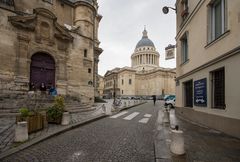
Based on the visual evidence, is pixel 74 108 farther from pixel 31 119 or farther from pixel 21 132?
pixel 21 132

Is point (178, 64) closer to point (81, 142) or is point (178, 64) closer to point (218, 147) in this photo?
point (218, 147)

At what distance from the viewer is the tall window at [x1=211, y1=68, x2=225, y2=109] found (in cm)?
676

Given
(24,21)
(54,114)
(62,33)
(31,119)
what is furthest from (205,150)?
(62,33)

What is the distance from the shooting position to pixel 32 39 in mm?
15328

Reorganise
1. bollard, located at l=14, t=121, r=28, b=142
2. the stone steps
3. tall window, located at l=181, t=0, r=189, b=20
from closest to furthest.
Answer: bollard, located at l=14, t=121, r=28, b=142 → tall window, located at l=181, t=0, r=189, b=20 → the stone steps

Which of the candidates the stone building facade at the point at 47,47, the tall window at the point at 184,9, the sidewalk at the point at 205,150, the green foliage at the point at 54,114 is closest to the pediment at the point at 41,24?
the stone building facade at the point at 47,47

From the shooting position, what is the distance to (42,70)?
53.6ft

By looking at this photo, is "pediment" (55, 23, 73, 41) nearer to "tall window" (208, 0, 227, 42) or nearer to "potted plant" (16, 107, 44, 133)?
"potted plant" (16, 107, 44, 133)

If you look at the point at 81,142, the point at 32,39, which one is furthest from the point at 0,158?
the point at 32,39

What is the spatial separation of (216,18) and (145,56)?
278 feet

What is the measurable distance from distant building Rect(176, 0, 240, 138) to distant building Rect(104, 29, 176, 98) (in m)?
62.9

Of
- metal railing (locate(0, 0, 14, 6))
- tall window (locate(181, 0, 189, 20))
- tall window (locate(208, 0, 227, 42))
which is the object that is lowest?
tall window (locate(208, 0, 227, 42))

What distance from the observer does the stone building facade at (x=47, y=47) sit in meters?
13.7

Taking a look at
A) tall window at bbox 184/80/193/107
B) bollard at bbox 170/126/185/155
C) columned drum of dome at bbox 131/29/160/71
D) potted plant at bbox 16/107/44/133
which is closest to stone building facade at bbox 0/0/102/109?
potted plant at bbox 16/107/44/133
